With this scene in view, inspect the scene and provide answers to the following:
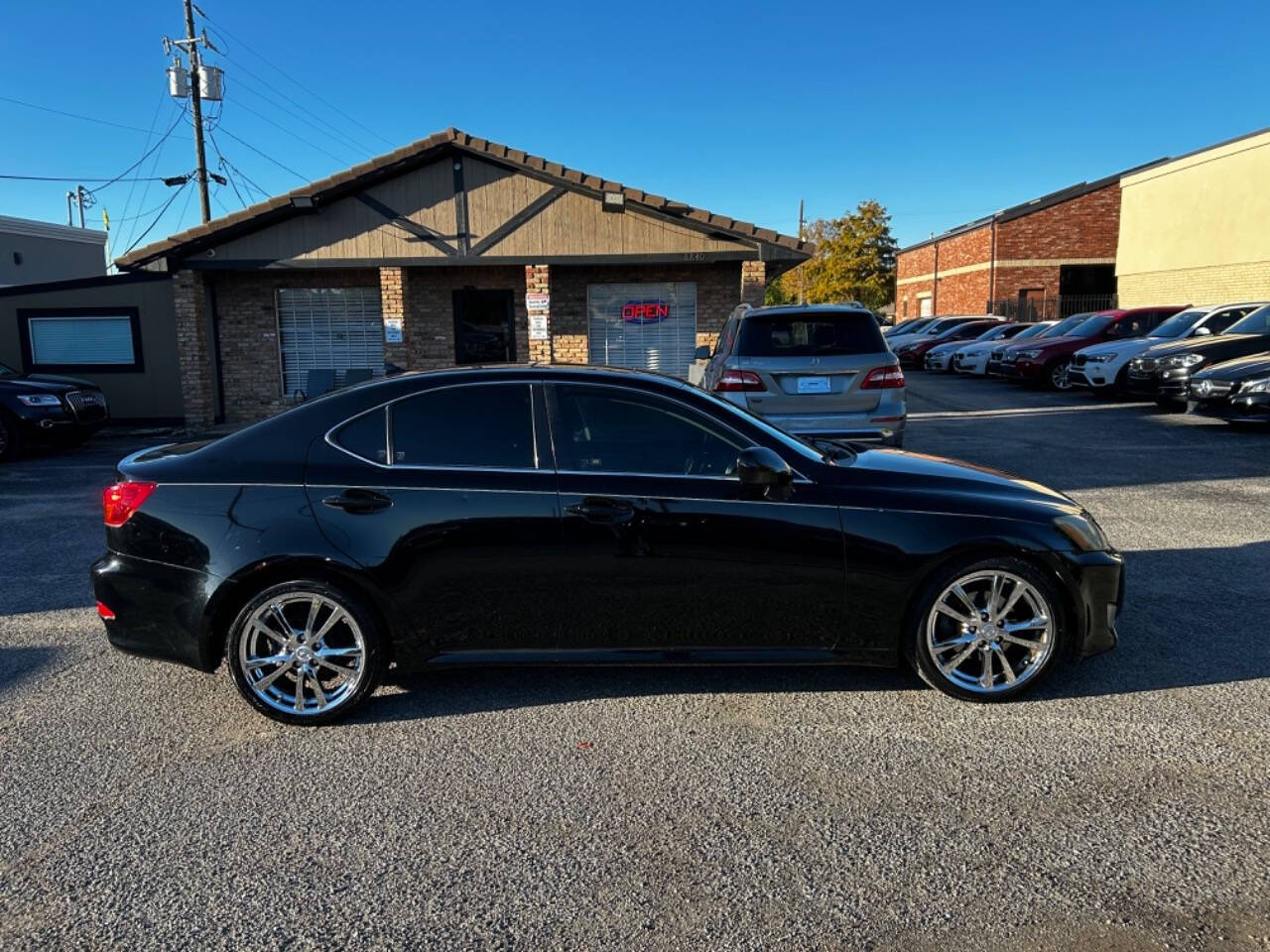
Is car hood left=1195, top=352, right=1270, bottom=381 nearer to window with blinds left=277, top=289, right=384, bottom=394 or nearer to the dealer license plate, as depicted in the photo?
the dealer license plate

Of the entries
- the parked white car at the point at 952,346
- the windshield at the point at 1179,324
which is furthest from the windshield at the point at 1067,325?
the parked white car at the point at 952,346

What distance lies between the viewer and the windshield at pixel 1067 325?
2058 centimetres

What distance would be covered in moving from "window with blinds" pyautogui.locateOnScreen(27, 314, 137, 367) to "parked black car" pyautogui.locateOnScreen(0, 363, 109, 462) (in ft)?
10.5

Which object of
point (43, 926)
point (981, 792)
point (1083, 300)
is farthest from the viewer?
point (1083, 300)

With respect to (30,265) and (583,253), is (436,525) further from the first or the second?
(30,265)

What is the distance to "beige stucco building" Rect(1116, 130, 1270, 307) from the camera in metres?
26.1

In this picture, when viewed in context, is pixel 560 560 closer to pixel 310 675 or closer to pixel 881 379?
pixel 310 675

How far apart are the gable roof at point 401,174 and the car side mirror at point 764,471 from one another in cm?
1144

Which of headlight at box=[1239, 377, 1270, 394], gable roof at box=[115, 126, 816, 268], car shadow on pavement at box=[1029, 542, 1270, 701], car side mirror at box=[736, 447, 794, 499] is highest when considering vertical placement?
gable roof at box=[115, 126, 816, 268]

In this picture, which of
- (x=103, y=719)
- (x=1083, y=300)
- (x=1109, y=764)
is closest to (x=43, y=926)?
(x=103, y=719)

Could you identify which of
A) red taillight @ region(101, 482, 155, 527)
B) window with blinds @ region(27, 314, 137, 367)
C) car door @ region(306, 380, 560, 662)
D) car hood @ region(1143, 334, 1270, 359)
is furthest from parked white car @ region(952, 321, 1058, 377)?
red taillight @ region(101, 482, 155, 527)

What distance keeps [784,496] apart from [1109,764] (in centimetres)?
162

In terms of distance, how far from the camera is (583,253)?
49.6 ft

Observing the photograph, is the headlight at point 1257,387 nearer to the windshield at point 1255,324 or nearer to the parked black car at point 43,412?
the windshield at point 1255,324
